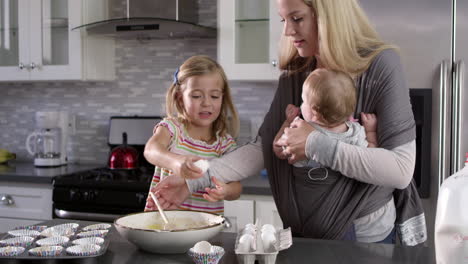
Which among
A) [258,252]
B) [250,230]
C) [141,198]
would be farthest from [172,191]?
[141,198]

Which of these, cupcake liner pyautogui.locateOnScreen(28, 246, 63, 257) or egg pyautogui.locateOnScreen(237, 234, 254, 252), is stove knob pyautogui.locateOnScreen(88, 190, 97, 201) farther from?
egg pyautogui.locateOnScreen(237, 234, 254, 252)

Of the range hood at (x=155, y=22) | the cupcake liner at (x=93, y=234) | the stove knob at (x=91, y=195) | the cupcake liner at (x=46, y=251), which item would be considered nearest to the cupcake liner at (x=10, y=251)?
the cupcake liner at (x=46, y=251)

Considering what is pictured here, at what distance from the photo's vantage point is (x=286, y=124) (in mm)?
1550

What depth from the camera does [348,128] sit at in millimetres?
1456

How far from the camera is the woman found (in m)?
1.35

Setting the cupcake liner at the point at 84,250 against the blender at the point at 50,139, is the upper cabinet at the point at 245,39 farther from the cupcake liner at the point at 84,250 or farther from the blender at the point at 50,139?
the cupcake liner at the point at 84,250

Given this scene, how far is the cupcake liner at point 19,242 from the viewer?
1166 mm

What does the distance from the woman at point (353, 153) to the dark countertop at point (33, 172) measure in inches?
73.0

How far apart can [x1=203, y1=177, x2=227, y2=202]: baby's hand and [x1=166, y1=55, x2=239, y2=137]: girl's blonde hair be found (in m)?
0.48

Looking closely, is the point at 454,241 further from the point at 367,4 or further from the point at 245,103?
the point at 245,103

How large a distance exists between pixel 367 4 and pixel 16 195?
211 cm

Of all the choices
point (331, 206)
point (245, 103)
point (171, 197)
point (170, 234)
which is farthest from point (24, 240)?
point (245, 103)

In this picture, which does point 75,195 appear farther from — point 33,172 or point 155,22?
point 155,22

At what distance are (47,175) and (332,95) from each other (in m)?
2.05
